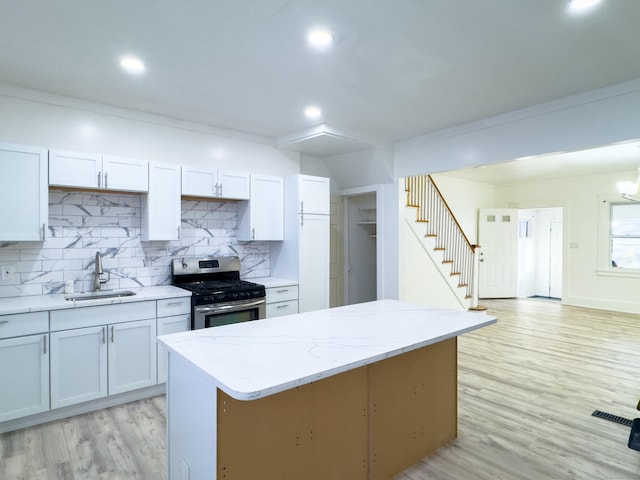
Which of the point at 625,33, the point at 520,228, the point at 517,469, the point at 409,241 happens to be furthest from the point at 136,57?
the point at 520,228

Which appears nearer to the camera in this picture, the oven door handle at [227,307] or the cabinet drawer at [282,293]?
the oven door handle at [227,307]

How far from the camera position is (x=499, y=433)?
2.65m

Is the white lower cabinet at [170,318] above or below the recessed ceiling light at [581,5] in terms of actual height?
below

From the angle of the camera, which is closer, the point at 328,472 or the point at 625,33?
the point at 328,472

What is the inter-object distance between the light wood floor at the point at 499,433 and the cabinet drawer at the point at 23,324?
2.36ft

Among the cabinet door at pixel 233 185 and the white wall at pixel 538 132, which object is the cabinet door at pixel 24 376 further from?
the white wall at pixel 538 132

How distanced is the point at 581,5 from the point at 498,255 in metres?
A: 7.10

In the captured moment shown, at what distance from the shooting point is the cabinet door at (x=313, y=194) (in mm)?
4312

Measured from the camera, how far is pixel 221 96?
10.4 ft

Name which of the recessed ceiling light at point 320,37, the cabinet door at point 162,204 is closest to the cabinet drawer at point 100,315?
the cabinet door at point 162,204

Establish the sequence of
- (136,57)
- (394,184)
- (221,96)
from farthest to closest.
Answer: (394,184) < (221,96) < (136,57)

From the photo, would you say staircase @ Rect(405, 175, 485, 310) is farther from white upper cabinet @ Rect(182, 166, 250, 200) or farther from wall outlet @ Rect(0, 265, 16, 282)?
wall outlet @ Rect(0, 265, 16, 282)

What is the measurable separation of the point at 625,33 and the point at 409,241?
11.2ft

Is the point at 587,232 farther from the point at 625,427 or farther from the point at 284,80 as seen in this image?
the point at 284,80
